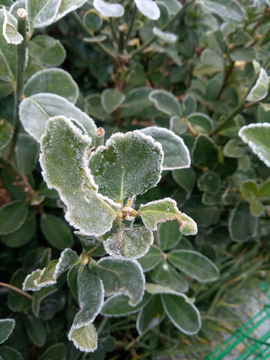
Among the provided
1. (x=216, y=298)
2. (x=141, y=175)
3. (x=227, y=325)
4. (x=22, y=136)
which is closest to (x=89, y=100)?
(x=22, y=136)

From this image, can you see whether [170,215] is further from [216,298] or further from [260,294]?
[260,294]

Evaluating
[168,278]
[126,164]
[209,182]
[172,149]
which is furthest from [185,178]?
[126,164]

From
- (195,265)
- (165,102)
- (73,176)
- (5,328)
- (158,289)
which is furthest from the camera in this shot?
(165,102)

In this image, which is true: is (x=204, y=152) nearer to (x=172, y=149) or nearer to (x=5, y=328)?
(x=172, y=149)

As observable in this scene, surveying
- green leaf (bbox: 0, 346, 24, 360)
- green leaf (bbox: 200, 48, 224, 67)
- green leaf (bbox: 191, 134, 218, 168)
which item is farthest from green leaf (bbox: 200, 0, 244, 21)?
green leaf (bbox: 0, 346, 24, 360)

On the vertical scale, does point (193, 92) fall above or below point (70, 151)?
below

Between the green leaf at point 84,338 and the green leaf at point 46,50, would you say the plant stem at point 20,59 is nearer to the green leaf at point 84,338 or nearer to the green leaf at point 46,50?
the green leaf at point 46,50

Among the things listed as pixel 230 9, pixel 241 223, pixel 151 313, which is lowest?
pixel 151 313
